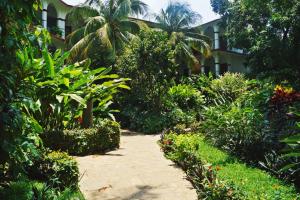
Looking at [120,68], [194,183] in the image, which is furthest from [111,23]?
[194,183]

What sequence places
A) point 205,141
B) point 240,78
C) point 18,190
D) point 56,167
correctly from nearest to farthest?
point 18,190
point 56,167
point 205,141
point 240,78

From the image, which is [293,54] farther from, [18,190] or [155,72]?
[18,190]

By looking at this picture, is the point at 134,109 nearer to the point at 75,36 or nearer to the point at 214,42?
the point at 75,36

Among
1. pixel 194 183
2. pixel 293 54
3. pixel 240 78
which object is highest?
pixel 293 54

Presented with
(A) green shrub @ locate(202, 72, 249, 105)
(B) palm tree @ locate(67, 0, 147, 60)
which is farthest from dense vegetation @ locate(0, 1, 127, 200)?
(B) palm tree @ locate(67, 0, 147, 60)

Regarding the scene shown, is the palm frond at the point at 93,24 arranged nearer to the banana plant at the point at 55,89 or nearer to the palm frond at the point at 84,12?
the palm frond at the point at 84,12

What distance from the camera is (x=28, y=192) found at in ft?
15.5

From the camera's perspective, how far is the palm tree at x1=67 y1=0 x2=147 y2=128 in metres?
18.9

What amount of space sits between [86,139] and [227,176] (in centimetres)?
445

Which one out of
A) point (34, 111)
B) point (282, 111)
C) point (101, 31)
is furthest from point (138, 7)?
point (34, 111)

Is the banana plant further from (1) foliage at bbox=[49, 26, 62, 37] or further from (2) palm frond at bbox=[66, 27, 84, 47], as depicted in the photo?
(1) foliage at bbox=[49, 26, 62, 37]

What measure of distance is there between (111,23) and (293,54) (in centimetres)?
971

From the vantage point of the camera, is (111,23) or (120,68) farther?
(111,23)

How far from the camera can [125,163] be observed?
8.62 meters
